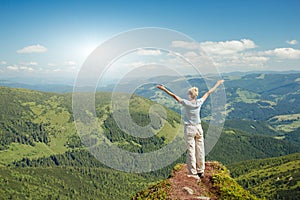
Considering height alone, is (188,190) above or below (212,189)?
above

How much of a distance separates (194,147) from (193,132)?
79cm

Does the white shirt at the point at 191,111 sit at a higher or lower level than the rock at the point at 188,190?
higher

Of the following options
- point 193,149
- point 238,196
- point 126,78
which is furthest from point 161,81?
point 238,196

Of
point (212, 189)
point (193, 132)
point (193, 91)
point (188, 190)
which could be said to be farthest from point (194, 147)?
point (193, 91)

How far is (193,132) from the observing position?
578 inches

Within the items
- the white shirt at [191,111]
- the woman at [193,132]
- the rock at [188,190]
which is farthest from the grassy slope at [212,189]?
the white shirt at [191,111]

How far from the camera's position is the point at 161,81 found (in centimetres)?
1227

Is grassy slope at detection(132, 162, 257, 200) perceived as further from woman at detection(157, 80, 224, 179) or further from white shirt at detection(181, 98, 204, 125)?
white shirt at detection(181, 98, 204, 125)

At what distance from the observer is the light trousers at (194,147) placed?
48.2 ft

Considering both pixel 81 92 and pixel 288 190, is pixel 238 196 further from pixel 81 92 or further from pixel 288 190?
pixel 288 190

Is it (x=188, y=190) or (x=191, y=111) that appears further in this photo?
(x=191, y=111)

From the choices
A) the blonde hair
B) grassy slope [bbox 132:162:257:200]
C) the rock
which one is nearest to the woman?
the blonde hair

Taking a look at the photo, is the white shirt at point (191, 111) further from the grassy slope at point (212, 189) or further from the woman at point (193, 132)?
the grassy slope at point (212, 189)

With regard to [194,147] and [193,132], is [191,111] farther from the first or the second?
[194,147]
